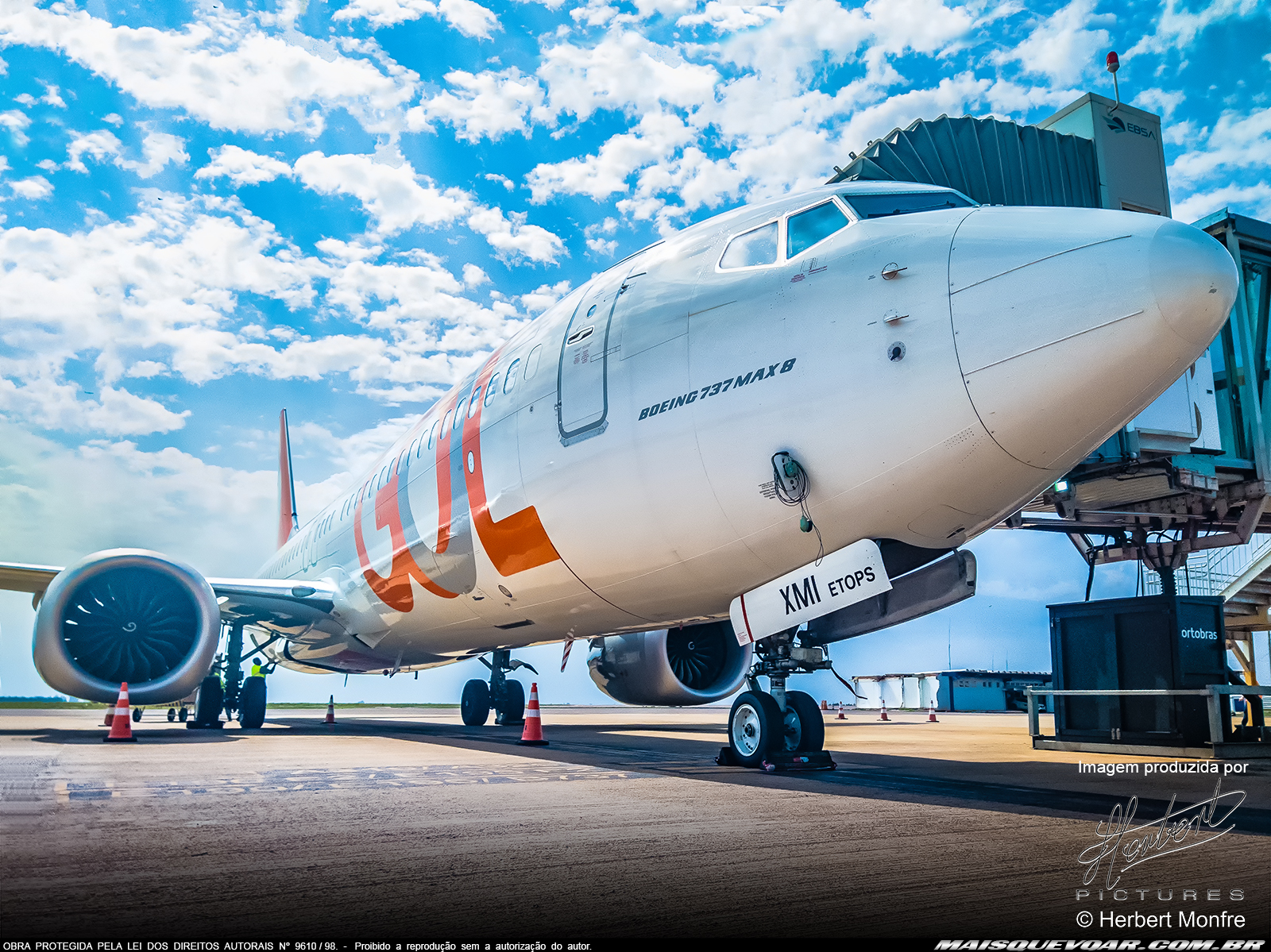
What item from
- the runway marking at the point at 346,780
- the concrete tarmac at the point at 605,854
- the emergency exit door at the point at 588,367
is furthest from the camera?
the emergency exit door at the point at 588,367

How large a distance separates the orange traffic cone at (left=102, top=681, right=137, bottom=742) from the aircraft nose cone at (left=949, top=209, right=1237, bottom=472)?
8.91m

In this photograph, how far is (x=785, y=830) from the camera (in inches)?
157

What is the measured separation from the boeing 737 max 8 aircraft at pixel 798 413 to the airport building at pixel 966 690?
1388 inches

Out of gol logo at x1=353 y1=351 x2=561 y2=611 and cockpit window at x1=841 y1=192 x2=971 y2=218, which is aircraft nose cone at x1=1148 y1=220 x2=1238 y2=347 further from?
gol logo at x1=353 y1=351 x2=561 y2=611

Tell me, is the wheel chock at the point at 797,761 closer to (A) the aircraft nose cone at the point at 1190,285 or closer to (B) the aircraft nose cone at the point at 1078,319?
(B) the aircraft nose cone at the point at 1078,319

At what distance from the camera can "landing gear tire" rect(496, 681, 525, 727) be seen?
52.4 feet

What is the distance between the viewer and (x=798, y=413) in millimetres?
5645

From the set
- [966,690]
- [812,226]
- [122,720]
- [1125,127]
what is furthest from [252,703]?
[966,690]

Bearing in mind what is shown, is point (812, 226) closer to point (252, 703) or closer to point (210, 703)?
point (210, 703)

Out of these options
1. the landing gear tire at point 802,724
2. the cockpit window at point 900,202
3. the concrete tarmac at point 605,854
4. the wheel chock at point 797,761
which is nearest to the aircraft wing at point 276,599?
the concrete tarmac at point 605,854

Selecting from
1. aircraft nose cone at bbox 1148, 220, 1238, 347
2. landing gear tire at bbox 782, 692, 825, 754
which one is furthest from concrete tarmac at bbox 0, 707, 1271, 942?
aircraft nose cone at bbox 1148, 220, 1238, 347

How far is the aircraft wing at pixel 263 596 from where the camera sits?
41.9 feet

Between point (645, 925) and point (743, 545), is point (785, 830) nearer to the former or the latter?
point (645, 925)

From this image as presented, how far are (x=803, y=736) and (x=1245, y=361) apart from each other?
26.2 feet
